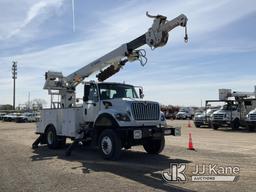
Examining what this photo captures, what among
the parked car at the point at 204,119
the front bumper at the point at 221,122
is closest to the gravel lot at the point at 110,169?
the front bumper at the point at 221,122

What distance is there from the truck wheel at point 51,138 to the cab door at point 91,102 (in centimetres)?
250

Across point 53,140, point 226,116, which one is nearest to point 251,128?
point 226,116

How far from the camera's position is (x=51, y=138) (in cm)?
1806

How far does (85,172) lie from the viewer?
37.1 ft

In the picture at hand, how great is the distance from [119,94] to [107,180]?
5700 millimetres

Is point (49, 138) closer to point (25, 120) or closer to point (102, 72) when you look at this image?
point (102, 72)

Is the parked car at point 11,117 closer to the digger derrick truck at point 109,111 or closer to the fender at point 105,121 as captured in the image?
the digger derrick truck at point 109,111

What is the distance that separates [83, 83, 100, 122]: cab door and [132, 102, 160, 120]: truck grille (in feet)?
5.73

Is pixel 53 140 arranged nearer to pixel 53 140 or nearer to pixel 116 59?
pixel 53 140

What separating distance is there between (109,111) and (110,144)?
1137mm

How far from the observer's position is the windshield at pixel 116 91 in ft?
49.7

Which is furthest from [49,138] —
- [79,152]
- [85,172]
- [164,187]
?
[164,187]

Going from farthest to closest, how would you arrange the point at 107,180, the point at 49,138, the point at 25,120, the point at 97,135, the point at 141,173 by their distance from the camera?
the point at 25,120, the point at 49,138, the point at 97,135, the point at 141,173, the point at 107,180

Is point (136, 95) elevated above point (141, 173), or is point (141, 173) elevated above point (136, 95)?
point (136, 95)
